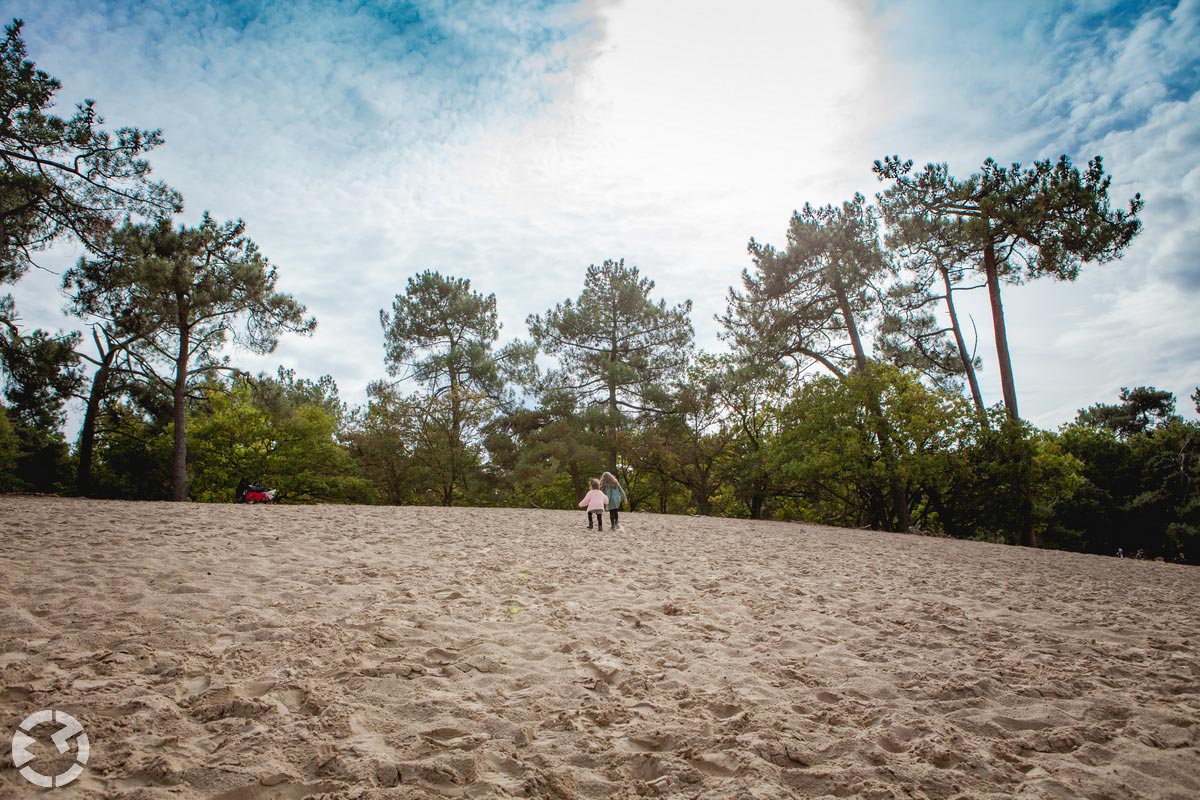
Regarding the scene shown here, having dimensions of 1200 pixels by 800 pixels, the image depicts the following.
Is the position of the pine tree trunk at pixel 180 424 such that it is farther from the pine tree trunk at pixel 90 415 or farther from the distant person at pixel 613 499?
the distant person at pixel 613 499

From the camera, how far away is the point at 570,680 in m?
4.11

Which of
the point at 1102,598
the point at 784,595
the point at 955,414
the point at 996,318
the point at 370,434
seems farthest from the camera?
the point at 370,434

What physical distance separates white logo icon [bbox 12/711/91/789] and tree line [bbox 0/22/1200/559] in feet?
56.5

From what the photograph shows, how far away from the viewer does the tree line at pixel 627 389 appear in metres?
18.2

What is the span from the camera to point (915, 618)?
20.1 feet

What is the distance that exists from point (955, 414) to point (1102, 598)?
12.0 metres

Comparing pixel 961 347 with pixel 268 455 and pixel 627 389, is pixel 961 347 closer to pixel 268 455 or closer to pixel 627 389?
pixel 627 389

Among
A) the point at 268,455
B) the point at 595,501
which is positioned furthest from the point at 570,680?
the point at 268,455

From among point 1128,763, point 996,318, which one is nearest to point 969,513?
point 996,318

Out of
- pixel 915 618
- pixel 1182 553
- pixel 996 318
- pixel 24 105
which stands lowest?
pixel 1182 553

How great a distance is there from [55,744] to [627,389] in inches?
1073

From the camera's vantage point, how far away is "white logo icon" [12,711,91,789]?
101 inches

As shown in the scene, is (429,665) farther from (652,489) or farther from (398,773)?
(652,489)

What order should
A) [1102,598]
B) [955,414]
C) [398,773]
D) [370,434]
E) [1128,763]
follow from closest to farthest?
[398,773], [1128,763], [1102,598], [955,414], [370,434]
